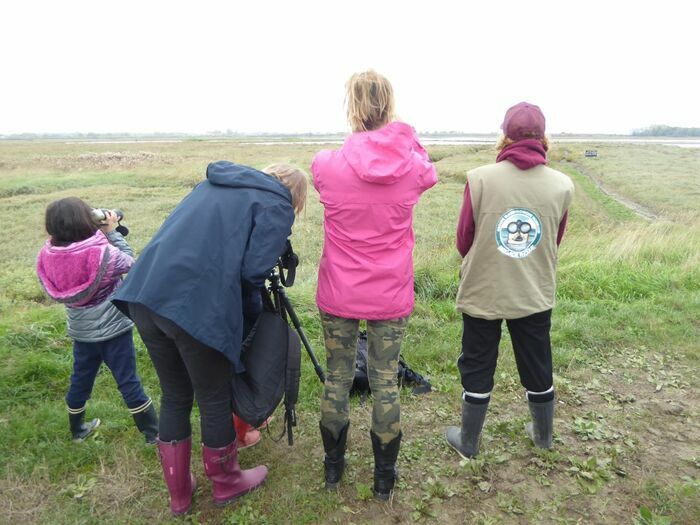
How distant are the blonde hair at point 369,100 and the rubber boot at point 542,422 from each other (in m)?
1.87

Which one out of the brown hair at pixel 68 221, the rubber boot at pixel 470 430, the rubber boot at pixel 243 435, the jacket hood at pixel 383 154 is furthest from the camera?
the rubber boot at pixel 243 435

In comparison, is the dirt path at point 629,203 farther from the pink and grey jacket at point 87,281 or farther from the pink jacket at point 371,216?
the pink and grey jacket at point 87,281

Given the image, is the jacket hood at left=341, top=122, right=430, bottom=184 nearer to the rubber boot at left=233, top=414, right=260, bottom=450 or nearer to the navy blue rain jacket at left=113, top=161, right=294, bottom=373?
the navy blue rain jacket at left=113, top=161, right=294, bottom=373

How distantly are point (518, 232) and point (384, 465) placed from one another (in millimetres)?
1409

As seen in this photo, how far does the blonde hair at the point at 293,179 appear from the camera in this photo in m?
2.32

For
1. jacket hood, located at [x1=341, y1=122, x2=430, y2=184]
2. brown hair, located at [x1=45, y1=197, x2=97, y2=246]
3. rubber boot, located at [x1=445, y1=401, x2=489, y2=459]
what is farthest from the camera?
rubber boot, located at [x1=445, y1=401, x2=489, y2=459]

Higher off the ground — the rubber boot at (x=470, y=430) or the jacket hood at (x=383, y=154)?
the jacket hood at (x=383, y=154)

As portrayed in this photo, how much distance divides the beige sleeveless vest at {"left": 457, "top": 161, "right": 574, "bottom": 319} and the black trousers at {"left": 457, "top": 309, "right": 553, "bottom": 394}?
9 centimetres

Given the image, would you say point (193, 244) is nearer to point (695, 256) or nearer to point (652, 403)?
point (652, 403)

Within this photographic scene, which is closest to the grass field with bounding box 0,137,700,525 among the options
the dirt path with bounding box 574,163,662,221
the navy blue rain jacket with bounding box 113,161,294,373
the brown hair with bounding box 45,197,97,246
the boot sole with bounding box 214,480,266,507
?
the boot sole with bounding box 214,480,266,507

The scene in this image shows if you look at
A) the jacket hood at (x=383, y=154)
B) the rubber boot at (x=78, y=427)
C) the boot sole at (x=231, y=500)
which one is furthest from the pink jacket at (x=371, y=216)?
the rubber boot at (x=78, y=427)

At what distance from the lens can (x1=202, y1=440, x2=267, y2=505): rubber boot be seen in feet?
8.09

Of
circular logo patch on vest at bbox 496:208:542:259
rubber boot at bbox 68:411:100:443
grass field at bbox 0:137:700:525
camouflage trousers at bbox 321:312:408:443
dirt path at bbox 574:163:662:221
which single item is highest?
circular logo patch on vest at bbox 496:208:542:259

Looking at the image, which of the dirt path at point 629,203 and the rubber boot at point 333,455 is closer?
the rubber boot at point 333,455
